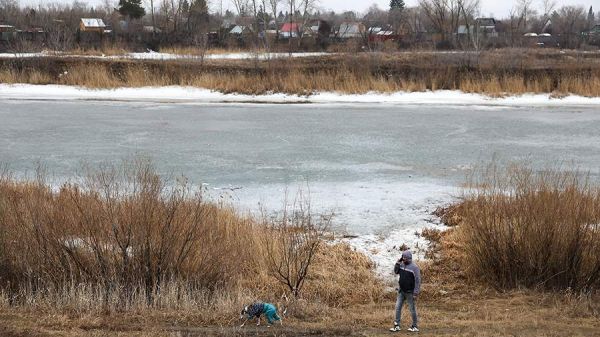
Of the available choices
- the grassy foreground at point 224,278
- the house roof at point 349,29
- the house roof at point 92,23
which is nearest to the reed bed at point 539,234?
the grassy foreground at point 224,278

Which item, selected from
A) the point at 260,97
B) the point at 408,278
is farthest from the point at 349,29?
the point at 408,278

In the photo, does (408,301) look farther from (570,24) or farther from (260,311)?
(570,24)

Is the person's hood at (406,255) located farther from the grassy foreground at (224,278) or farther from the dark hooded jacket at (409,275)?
the grassy foreground at (224,278)

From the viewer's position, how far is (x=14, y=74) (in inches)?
1096

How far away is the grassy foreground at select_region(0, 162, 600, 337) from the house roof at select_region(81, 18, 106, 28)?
158ft

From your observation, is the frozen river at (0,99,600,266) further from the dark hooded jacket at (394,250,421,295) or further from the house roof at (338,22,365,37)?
the house roof at (338,22,365,37)

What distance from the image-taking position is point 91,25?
54.2m

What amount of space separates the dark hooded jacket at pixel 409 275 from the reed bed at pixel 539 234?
8.36ft

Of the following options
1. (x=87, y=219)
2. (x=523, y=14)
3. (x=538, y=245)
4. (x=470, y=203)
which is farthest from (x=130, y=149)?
(x=523, y=14)

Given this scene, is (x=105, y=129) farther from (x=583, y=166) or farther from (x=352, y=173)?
(x=583, y=166)

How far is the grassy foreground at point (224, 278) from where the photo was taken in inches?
267

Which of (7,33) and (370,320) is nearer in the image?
(370,320)

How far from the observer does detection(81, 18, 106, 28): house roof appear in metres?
53.8

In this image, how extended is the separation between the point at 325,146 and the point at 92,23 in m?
44.6
